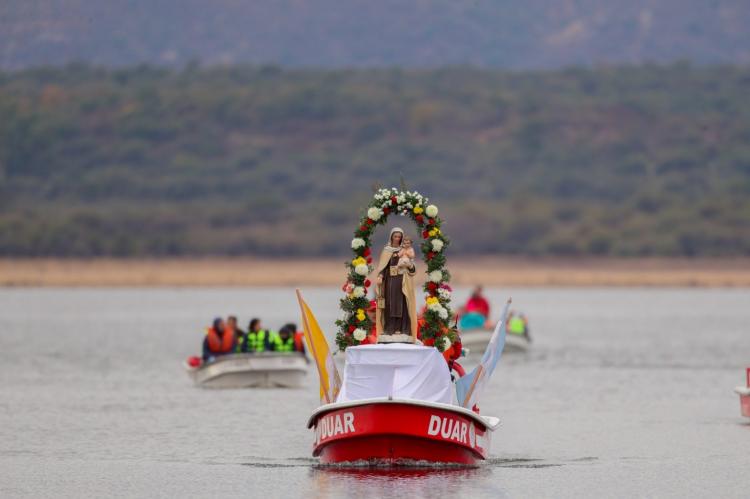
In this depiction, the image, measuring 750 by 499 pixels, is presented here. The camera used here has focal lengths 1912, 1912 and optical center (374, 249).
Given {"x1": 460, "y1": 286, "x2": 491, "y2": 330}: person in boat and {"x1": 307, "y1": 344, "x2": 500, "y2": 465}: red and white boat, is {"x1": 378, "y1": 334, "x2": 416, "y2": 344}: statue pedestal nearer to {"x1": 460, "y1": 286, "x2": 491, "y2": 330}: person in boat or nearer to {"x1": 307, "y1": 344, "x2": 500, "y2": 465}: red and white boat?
{"x1": 307, "y1": 344, "x2": 500, "y2": 465}: red and white boat

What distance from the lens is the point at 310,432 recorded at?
29984 millimetres

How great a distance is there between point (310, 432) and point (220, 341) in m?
9.10

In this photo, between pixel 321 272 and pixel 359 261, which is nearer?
pixel 359 261

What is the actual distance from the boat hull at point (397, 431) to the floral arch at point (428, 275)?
1.31m

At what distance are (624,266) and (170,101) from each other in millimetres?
65280

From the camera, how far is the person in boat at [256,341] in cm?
3806

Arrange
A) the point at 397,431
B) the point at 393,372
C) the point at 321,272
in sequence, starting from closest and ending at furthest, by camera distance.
A: the point at 397,431, the point at 393,372, the point at 321,272

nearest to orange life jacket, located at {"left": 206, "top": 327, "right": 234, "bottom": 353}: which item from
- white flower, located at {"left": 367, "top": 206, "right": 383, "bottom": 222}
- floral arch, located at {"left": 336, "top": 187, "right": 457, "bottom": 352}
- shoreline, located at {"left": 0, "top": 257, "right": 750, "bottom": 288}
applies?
floral arch, located at {"left": 336, "top": 187, "right": 457, "bottom": 352}

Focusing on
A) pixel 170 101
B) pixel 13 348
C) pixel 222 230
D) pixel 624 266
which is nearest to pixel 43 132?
pixel 170 101

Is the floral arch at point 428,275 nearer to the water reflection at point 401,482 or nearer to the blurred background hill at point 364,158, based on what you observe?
the water reflection at point 401,482

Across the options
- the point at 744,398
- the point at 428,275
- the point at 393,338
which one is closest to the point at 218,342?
the point at 744,398

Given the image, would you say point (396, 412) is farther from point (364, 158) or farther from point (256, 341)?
point (364, 158)

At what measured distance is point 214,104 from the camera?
165 meters

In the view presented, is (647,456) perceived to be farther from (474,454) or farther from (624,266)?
(624,266)
